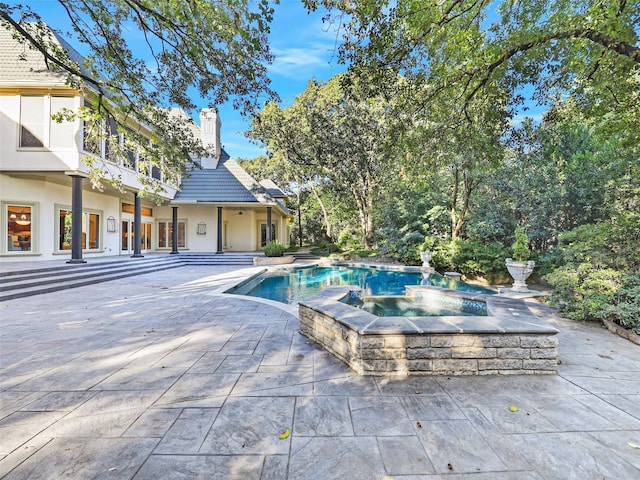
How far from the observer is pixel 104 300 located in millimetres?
6461

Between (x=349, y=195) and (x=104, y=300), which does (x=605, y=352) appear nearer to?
(x=104, y=300)

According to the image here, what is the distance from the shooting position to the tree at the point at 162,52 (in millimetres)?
4270

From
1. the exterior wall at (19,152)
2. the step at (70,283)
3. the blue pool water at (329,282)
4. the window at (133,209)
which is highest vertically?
the exterior wall at (19,152)

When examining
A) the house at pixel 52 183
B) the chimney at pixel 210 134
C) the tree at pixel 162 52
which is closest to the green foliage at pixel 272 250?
the house at pixel 52 183

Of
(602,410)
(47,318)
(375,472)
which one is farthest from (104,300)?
(602,410)

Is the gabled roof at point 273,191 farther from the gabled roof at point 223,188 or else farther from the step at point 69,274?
the step at point 69,274

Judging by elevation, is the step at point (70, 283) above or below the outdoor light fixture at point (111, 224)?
below

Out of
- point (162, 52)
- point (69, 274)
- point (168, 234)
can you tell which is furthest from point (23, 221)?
point (162, 52)

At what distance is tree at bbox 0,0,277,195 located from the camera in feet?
14.0

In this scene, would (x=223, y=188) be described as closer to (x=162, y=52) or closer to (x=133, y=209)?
(x=133, y=209)

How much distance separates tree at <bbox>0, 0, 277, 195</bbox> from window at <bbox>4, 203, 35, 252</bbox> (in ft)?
26.5

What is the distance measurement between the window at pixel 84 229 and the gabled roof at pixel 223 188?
13.0ft

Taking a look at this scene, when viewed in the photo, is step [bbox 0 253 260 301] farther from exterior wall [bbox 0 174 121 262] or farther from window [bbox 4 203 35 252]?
window [bbox 4 203 35 252]

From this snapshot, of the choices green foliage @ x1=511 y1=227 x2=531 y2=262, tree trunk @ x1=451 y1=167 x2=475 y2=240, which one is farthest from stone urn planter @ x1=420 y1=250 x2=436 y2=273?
green foliage @ x1=511 y1=227 x2=531 y2=262
